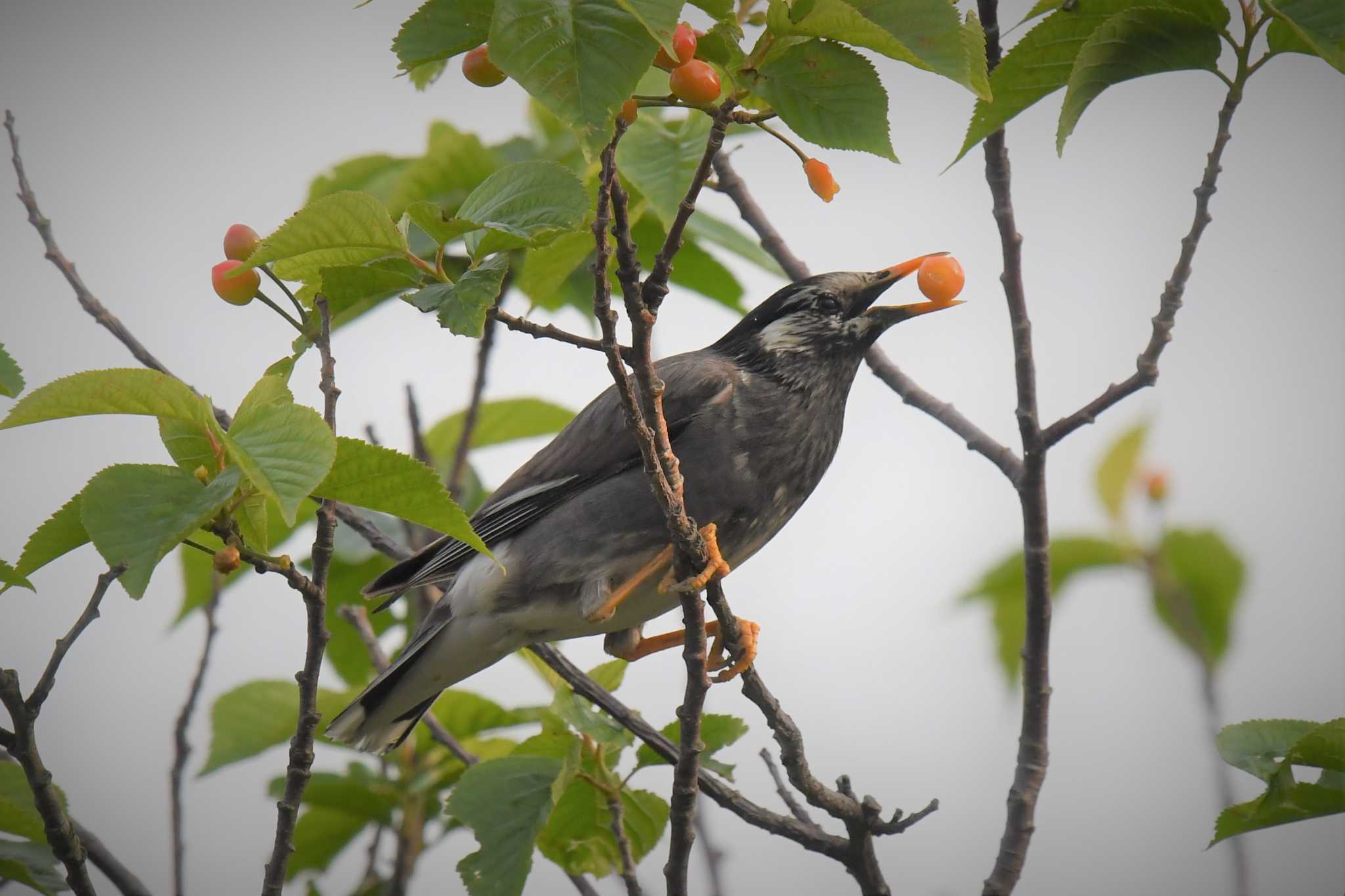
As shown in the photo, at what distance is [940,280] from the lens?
3232 mm

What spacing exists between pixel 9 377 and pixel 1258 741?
2.71m

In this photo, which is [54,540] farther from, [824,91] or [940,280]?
[940,280]

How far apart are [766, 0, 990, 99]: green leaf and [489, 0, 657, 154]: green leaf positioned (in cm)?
25

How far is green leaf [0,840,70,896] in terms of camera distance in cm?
275

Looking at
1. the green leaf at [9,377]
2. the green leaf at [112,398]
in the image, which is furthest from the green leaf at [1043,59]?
the green leaf at [9,377]

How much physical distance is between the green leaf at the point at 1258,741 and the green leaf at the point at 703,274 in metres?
2.21

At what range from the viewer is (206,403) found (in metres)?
2.28

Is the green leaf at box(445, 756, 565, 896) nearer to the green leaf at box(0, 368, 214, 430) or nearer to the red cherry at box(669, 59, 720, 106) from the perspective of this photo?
the green leaf at box(0, 368, 214, 430)

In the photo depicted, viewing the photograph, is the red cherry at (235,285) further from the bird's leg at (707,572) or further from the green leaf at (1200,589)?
the green leaf at (1200,589)

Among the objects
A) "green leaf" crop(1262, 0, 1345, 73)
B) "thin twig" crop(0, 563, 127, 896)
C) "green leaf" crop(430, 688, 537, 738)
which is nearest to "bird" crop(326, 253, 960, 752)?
"green leaf" crop(430, 688, 537, 738)

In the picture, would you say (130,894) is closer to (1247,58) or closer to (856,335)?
(856,335)

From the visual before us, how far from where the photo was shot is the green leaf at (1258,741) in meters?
2.55

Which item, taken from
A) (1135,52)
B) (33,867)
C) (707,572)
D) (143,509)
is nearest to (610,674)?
(707,572)

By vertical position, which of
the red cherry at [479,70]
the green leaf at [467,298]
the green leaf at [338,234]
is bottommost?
the green leaf at [467,298]
